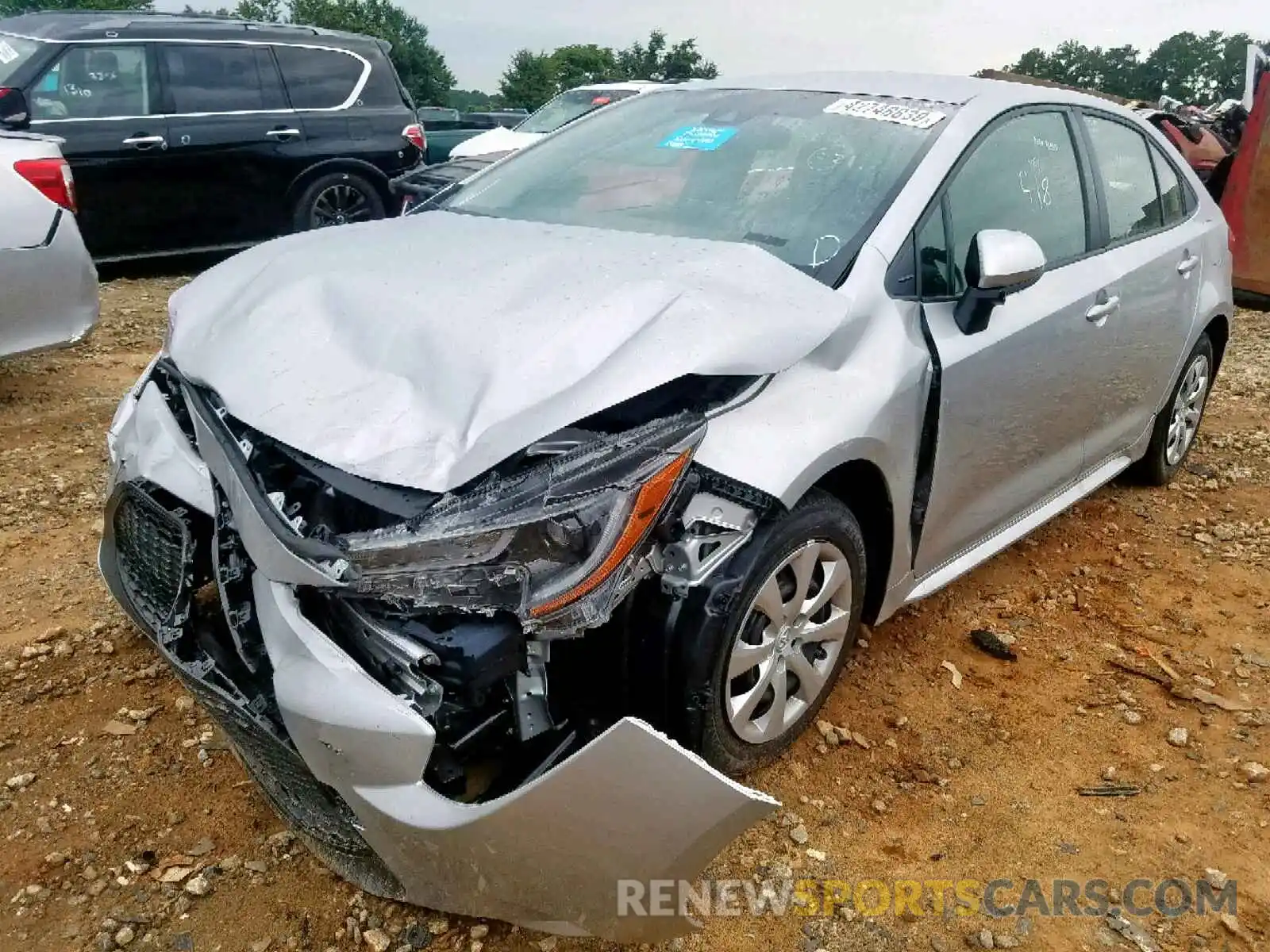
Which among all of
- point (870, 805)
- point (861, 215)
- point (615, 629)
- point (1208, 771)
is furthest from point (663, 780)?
point (1208, 771)

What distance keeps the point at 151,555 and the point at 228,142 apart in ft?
20.5

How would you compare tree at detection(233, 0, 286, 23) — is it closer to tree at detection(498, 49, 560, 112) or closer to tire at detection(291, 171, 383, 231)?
tree at detection(498, 49, 560, 112)

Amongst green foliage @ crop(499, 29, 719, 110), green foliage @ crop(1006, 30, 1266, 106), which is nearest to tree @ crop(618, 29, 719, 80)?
green foliage @ crop(499, 29, 719, 110)

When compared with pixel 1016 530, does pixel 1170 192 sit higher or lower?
higher

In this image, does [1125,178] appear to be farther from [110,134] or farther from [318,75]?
[318,75]

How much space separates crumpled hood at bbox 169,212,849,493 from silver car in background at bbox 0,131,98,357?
229cm

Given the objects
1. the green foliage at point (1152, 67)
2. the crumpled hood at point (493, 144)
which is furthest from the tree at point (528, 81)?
the crumpled hood at point (493, 144)

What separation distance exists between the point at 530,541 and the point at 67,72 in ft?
23.1

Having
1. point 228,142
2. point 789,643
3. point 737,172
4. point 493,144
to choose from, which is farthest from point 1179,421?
point 228,142

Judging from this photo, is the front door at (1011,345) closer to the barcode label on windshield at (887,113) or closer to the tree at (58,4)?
the barcode label on windshield at (887,113)

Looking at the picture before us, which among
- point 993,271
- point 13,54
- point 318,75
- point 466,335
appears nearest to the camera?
point 466,335

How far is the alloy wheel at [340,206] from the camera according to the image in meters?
8.27

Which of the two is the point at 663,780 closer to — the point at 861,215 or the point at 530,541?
the point at 530,541

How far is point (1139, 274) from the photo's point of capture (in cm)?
348
